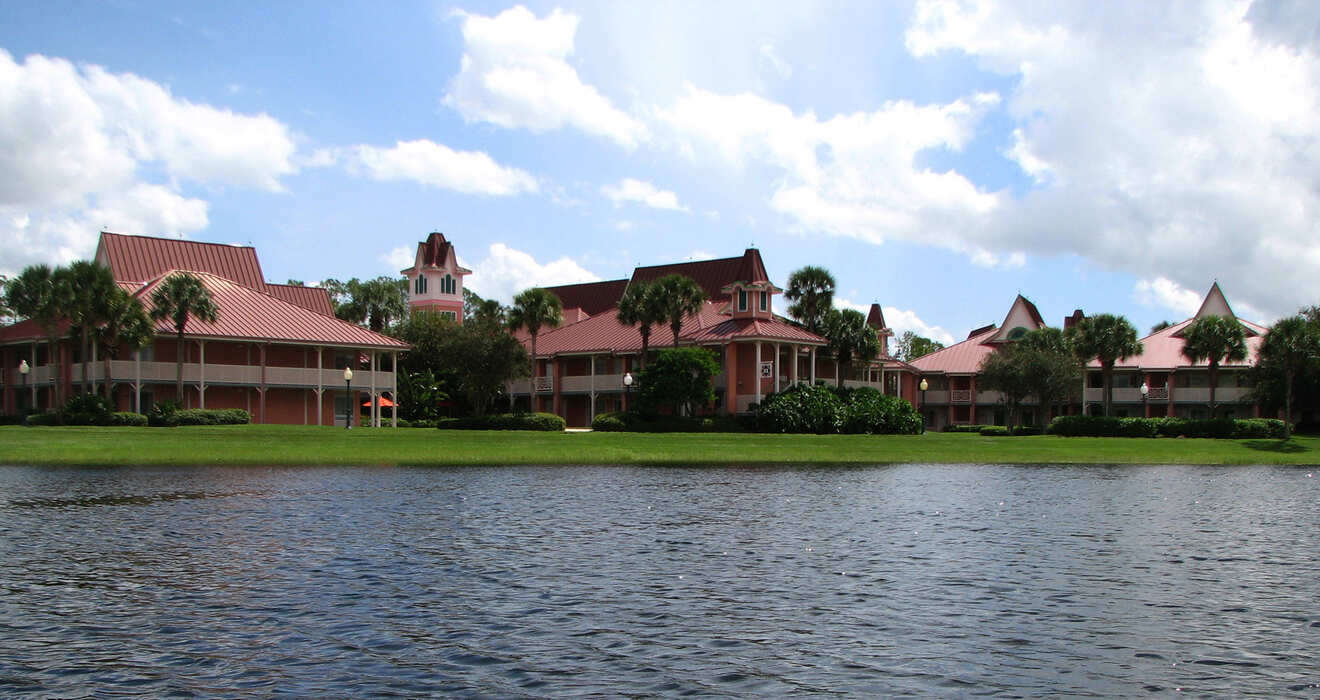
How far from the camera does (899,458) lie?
4412cm

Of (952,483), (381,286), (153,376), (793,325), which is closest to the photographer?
(952,483)

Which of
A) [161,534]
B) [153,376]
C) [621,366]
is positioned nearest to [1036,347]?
[621,366]

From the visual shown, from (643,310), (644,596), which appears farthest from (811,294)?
(644,596)

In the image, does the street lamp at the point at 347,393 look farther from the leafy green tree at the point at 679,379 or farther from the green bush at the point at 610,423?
the leafy green tree at the point at 679,379

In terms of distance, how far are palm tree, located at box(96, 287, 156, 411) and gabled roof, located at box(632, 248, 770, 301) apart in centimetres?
3468

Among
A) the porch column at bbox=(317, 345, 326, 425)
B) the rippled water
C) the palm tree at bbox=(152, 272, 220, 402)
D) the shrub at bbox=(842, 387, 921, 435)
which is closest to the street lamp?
the porch column at bbox=(317, 345, 326, 425)

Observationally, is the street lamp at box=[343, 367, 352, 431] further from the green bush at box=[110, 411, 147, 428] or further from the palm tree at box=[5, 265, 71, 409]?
the palm tree at box=[5, 265, 71, 409]

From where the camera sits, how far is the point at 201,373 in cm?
5709

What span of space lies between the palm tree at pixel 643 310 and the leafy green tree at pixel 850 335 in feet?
37.1

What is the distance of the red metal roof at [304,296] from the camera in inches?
2889

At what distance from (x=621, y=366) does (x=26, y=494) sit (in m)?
50.5

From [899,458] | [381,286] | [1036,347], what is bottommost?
[899,458]

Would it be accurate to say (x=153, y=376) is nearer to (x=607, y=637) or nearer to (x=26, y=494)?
(x=26, y=494)

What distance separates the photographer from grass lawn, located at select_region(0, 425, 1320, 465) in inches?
1459
